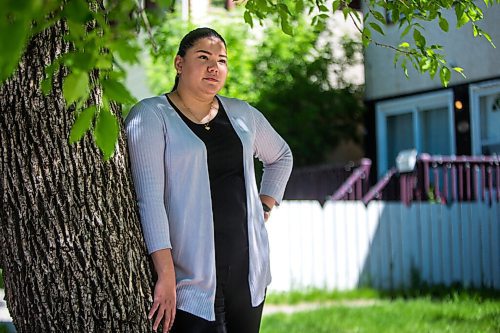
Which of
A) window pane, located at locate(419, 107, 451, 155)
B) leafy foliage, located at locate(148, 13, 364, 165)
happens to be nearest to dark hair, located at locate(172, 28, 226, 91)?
window pane, located at locate(419, 107, 451, 155)

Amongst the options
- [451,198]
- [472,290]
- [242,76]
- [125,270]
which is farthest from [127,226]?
[242,76]

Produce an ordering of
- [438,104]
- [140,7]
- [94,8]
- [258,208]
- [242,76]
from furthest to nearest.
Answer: [242,76] < [438,104] < [258,208] < [94,8] < [140,7]

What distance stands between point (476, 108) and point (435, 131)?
148cm

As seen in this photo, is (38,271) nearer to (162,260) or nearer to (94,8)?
(162,260)

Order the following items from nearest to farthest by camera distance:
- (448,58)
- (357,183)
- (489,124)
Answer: (448,58)
(489,124)
(357,183)

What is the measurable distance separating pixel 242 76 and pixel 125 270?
40.1ft

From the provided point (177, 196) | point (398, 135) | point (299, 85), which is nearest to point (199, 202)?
point (177, 196)

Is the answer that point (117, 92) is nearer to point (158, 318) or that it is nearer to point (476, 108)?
point (158, 318)

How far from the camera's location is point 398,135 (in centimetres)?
1420

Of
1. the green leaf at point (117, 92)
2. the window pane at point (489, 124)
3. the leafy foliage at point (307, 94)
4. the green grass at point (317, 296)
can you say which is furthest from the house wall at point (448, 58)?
the green leaf at point (117, 92)

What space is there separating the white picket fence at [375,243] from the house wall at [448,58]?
1.59 meters

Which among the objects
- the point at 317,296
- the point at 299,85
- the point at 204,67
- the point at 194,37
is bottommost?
the point at 317,296

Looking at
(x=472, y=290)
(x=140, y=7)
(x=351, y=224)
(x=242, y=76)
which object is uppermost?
(x=242, y=76)

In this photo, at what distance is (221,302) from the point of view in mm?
3367
